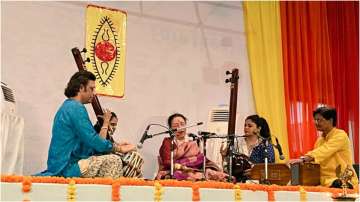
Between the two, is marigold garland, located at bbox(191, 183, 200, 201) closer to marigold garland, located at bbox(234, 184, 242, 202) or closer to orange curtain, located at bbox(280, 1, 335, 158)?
marigold garland, located at bbox(234, 184, 242, 202)

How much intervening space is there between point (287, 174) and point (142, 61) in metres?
2.41

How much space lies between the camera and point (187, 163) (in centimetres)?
550

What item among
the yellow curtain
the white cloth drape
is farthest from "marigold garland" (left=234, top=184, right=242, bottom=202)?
the yellow curtain

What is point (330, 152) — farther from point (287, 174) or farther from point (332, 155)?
point (287, 174)

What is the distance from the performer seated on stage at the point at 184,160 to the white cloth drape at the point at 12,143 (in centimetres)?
121

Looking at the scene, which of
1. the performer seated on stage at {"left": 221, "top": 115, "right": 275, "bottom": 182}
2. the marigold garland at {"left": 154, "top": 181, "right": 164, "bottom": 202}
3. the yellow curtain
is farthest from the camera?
the yellow curtain

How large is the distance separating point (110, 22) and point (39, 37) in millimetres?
780

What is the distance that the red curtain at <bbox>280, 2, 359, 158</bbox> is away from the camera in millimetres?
7352

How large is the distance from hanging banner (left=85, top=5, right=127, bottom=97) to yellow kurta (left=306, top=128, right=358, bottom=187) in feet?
7.27

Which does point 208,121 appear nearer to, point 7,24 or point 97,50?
point 97,50

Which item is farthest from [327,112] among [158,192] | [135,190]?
[135,190]

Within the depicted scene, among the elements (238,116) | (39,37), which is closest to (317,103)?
(238,116)

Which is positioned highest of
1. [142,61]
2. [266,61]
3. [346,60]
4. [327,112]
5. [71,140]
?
[346,60]

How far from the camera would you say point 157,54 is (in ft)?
22.3
